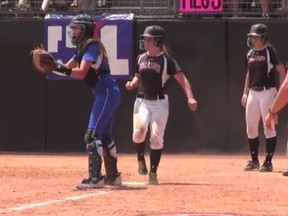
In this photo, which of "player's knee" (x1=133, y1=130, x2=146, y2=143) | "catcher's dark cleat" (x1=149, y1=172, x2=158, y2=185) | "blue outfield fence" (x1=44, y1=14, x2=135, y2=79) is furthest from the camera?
"blue outfield fence" (x1=44, y1=14, x2=135, y2=79)

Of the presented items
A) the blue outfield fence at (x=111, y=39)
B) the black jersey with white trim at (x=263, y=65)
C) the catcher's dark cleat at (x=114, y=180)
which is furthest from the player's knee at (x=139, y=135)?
the blue outfield fence at (x=111, y=39)

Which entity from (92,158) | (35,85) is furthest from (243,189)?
(35,85)

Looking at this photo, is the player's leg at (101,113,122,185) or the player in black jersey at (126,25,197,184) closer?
the player's leg at (101,113,122,185)

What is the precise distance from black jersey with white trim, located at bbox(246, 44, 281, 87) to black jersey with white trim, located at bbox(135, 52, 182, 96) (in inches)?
83.2

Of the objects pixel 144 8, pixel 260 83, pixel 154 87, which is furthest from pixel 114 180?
pixel 144 8

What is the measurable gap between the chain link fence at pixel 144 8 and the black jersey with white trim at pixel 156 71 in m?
5.16

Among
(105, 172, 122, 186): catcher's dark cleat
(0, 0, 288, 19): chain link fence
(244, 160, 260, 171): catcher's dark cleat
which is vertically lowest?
(244, 160, 260, 171): catcher's dark cleat

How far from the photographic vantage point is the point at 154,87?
11.4 metres

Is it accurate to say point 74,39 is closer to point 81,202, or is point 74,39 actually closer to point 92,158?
point 92,158

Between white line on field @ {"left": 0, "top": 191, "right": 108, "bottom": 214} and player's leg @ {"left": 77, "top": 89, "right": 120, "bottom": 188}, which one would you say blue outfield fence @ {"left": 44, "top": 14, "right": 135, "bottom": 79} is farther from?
white line on field @ {"left": 0, "top": 191, "right": 108, "bottom": 214}

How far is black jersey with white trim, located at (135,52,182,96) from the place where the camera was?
37.2 ft

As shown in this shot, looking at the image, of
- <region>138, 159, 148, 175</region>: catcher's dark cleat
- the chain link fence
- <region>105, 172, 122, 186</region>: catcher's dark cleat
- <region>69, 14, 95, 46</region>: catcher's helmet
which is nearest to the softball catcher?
<region>69, 14, 95, 46</region>: catcher's helmet

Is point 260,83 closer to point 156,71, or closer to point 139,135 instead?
point 156,71

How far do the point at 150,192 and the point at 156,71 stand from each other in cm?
203
